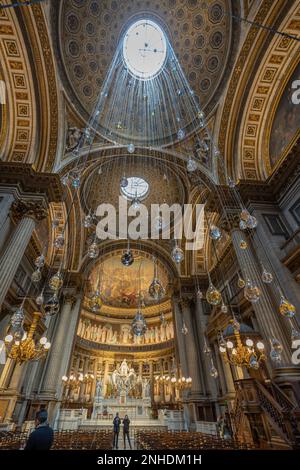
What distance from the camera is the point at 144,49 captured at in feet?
47.0

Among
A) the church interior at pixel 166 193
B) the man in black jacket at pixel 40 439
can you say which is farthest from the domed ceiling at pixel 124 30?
the man in black jacket at pixel 40 439

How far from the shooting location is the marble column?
23.8ft

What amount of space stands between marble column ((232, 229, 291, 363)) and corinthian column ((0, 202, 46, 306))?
26.7 ft

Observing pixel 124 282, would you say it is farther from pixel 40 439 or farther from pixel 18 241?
pixel 40 439

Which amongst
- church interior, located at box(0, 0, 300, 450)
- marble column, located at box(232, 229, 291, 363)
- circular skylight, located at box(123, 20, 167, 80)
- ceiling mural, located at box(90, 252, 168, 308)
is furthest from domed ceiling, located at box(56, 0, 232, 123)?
ceiling mural, located at box(90, 252, 168, 308)

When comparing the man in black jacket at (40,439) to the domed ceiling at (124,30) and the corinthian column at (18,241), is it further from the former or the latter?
the domed ceiling at (124,30)

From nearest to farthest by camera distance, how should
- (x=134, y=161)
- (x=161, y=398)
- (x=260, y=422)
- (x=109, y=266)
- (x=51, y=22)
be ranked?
1. (x=260, y=422)
2. (x=51, y=22)
3. (x=134, y=161)
4. (x=161, y=398)
5. (x=109, y=266)

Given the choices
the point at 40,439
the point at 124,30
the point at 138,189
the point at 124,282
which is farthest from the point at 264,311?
the point at 124,282

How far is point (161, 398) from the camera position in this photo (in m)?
20.3

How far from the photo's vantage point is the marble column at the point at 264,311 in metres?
7.25

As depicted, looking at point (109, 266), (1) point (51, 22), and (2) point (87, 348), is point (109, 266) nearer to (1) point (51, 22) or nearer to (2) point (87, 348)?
(2) point (87, 348)

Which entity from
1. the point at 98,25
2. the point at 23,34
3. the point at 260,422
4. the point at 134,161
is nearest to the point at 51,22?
the point at 23,34

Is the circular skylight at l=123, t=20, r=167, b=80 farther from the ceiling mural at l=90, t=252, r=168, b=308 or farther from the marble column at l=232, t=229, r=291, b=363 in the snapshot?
the ceiling mural at l=90, t=252, r=168, b=308
